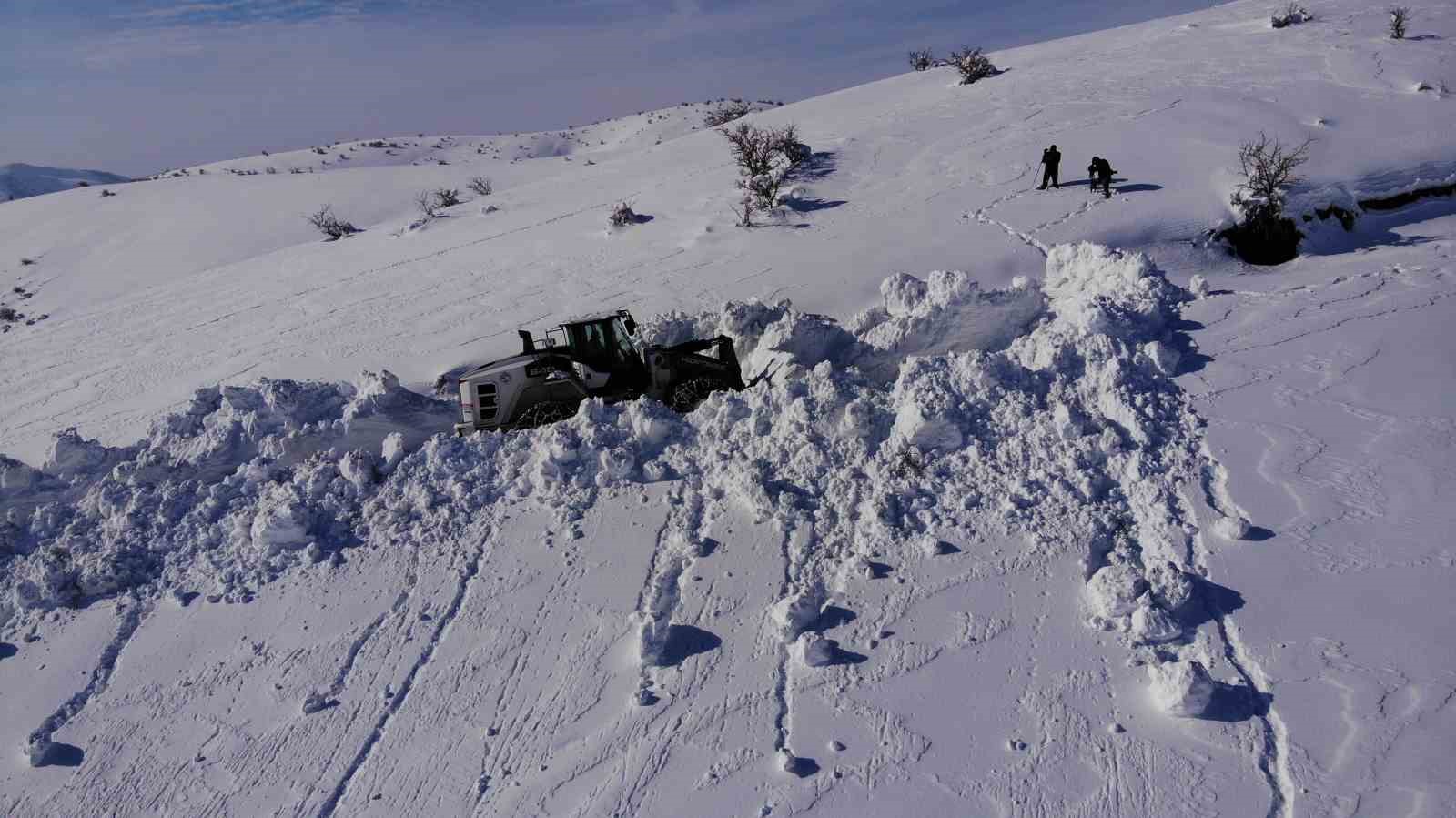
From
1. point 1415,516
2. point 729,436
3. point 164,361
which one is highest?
point 164,361

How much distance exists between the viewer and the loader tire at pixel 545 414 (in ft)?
31.1

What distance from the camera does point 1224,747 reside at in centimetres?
549

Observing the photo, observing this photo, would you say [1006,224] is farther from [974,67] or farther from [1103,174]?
[974,67]

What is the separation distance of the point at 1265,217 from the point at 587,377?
10.4 m

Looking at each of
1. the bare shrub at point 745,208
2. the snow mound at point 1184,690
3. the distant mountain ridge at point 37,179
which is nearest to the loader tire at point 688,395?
the snow mound at point 1184,690

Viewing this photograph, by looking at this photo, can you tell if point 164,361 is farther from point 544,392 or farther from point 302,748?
point 302,748

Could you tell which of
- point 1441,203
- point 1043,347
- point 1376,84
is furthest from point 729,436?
point 1376,84

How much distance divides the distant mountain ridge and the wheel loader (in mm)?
84141

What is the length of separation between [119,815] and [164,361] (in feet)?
32.7

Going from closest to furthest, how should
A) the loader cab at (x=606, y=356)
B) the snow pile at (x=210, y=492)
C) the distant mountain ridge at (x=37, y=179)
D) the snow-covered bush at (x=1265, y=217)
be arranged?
the snow pile at (x=210, y=492) → the loader cab at (x=606, y=356) → the snow-covered bush at (x=1265, y=217) → the distant mountain ridge at (x=37, y=179)

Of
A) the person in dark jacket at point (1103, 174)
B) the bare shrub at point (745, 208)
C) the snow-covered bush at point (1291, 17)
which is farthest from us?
the snow-covered bush at point (1291, 17)

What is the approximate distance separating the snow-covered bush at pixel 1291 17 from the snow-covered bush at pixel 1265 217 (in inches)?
491

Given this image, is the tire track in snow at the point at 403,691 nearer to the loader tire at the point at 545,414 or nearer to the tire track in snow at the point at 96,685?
the loader tire at the point at 545,414

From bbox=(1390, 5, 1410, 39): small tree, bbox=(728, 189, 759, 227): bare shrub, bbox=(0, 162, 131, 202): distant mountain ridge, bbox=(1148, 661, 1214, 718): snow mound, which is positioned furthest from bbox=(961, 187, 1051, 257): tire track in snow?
bbox=(0, 162, 131, 202): distant mountain ridge
